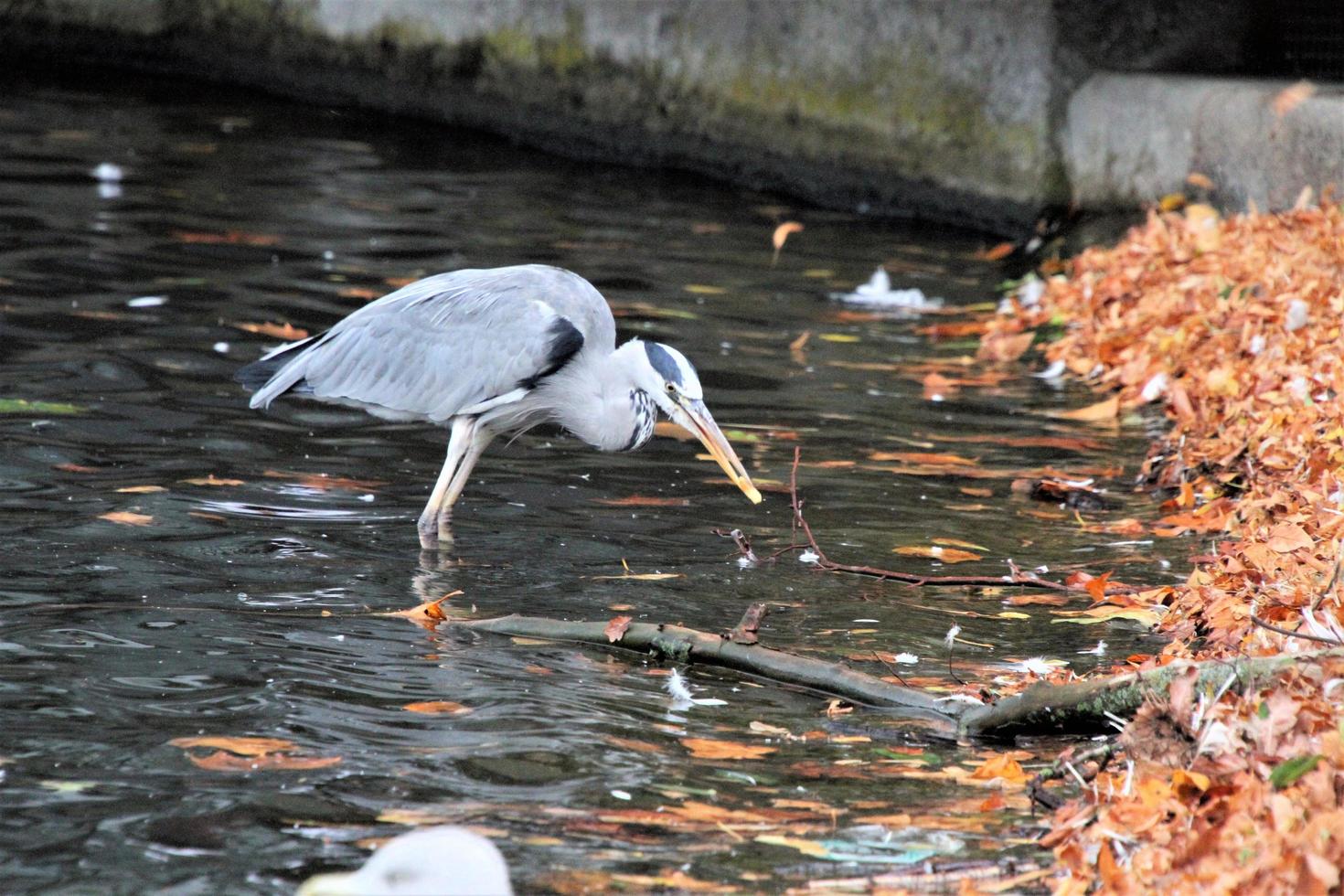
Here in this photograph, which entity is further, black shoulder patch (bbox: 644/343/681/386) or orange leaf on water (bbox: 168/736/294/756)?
black shoulder patch (bbox: 644/343/681/386)

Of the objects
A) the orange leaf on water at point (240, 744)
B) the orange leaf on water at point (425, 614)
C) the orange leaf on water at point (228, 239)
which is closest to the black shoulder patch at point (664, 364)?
the orange leaf on water at point (425, 614)

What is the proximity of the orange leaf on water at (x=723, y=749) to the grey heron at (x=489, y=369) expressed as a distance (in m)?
1.97

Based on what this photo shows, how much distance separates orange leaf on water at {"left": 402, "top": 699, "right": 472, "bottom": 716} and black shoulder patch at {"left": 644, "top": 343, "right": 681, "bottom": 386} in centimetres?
206

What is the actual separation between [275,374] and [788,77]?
7406 millimetres

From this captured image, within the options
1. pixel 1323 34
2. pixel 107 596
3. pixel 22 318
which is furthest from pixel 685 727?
pixel 1323 34

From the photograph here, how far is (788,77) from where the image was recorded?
13.8m

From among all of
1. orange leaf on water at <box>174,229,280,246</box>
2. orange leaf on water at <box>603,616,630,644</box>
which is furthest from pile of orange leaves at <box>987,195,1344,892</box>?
orange leaf on water at <box>174,229,280,246</box>

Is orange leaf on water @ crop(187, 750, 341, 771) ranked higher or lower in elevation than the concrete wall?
lower

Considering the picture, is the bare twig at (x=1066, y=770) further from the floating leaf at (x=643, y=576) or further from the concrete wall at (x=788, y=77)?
the concrete wall at (x=788, y=77)

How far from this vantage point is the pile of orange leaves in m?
3.29

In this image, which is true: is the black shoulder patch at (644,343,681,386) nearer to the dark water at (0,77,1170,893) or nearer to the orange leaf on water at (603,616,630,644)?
the dark water at (0,77,1170,893)

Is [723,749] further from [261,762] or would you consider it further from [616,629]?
[261,762]

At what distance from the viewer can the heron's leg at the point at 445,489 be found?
6258 mm

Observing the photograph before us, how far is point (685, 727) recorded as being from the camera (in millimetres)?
4375
